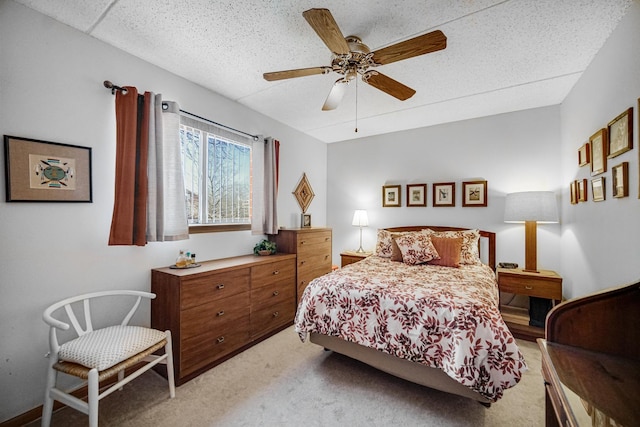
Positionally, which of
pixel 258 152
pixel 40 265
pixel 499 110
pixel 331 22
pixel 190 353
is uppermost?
pixel 499 110

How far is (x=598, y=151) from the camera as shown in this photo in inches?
79.2

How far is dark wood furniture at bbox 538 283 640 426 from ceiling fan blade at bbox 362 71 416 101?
174 centimetres

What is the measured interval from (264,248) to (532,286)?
9.92 feet

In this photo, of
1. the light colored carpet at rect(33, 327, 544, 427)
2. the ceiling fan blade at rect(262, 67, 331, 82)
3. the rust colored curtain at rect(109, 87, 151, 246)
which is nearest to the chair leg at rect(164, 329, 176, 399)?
the light colored carpet at rect(33, 327, 544, 427)

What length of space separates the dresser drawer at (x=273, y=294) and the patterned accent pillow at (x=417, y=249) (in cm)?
144

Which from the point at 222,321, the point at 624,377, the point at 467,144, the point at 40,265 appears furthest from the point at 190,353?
the point at 467,144

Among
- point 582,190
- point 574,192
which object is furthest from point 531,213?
point 582,190

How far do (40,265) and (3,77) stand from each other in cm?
119

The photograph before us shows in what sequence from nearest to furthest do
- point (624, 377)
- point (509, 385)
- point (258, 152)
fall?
point (624, 377)
point (509, 385)
point (258, 152)

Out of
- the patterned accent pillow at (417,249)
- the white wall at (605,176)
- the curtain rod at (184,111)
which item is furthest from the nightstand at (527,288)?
the curtain rod at (184,111)

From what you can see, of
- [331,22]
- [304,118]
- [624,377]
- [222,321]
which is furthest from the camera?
[304,118]

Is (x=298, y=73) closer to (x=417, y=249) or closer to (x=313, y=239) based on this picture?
(x=313, y=239)

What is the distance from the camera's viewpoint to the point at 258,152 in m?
3.26

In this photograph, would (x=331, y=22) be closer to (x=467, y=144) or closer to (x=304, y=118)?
(x=304, y=118)
